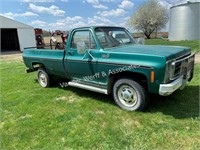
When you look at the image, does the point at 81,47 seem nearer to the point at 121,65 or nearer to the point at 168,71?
the point at 121,65

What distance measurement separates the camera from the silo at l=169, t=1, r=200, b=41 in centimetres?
2723

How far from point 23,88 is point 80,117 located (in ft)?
11.3

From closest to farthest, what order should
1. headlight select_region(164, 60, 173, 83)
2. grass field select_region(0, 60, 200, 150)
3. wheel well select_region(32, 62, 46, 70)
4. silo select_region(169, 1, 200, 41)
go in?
grass field select_region(0, 60, 200, 150) < headlight select_region(164, 60, 173, 83) < wheel well select_region(32, 62, 46, 70) < silo select_region(169, 1, 200, 41)

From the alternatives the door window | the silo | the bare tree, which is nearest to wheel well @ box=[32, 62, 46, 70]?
the door window

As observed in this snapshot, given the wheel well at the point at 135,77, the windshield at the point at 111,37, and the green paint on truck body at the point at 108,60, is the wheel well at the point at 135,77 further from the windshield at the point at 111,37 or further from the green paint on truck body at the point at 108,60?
the windshield at the point at 111,37

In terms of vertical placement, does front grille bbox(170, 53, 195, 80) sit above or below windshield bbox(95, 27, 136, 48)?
below

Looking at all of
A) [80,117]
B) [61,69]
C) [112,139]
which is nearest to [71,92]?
[61,69]

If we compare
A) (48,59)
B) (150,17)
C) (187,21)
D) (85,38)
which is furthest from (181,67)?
(150,17)

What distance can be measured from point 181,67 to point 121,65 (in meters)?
1.27

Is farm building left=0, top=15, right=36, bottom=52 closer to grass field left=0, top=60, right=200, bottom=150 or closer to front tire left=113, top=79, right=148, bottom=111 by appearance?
grass field left=0, top=60, right=200, bottom=150

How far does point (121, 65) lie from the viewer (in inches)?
172

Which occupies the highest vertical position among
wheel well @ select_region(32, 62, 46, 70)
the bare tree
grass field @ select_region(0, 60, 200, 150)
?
the bare tree

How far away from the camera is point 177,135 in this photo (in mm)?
3570

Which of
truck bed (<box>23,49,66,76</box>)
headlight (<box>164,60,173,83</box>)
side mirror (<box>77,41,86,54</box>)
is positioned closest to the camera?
headlight (<box>164,60,173,83</box>)
